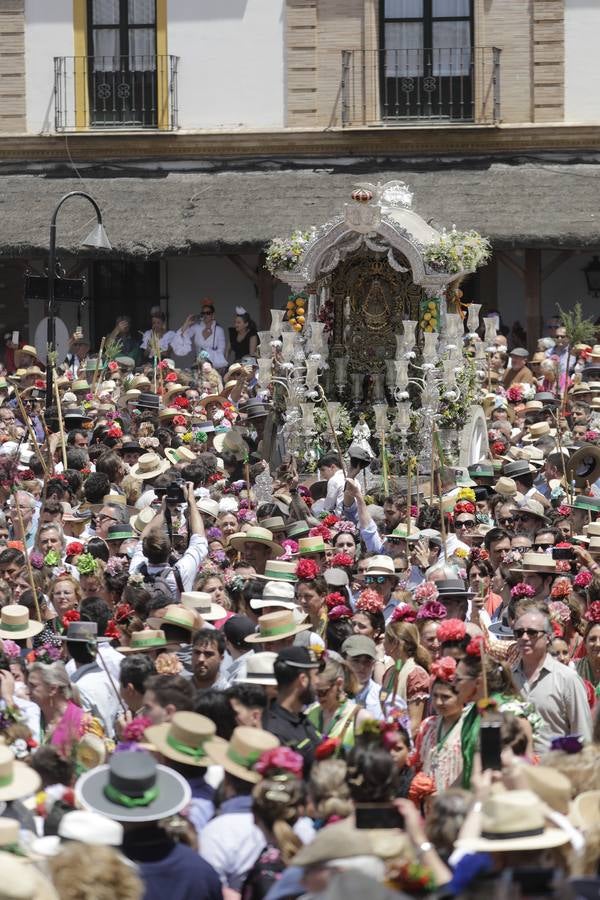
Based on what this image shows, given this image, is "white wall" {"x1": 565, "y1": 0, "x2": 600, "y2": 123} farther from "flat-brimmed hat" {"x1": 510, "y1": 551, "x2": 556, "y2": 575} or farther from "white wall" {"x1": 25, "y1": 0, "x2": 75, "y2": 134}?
"flat-brimmed hat" {"x1": 510, "y1": 551, "x2": 556, "y2": 575}

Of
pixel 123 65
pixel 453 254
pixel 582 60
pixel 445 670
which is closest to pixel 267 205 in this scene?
pixel 123 65

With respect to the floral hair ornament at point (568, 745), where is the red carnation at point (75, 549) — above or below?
below

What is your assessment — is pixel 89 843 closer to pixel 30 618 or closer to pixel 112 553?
pixel 30 618

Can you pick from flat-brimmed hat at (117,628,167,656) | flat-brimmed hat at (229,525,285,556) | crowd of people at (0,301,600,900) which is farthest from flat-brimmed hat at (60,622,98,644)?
flat-brimmed hat at (229,525,285,556)

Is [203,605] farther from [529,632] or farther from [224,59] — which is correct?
[224,59]

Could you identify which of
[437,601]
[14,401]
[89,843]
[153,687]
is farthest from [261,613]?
[14,401]

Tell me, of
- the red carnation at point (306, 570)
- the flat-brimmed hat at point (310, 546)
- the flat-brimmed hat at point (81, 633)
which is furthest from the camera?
the flat-brimmed hat at point (310, 546)

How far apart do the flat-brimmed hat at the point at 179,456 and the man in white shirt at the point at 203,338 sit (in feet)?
20.6

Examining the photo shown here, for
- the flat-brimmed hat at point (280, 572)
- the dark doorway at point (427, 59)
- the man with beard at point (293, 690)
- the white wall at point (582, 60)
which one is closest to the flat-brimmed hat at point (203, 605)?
the flat-brimmed hat at point (280, 572)

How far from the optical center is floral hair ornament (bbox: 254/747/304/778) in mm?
7008

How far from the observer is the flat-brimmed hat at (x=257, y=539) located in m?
13.2

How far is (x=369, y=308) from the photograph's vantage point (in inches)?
787

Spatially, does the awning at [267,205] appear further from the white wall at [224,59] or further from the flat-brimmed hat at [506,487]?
the flat-brimmed hat at [506,487]

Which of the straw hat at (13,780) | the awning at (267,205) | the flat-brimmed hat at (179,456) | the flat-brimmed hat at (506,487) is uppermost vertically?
the awning at (267,205)
